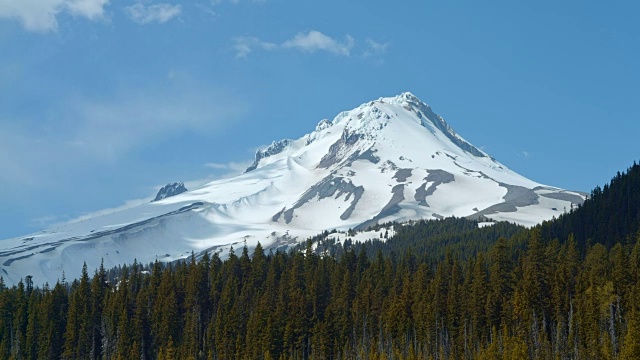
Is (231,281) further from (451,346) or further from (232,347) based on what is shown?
(451,346)

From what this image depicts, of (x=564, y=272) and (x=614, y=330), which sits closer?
(x=614, y=330)

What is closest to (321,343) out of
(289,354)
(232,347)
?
(289,354)

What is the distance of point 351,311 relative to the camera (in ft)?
500

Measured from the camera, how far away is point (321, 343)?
148 m

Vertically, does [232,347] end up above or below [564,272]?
below

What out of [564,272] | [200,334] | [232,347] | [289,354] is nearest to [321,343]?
[289,354]

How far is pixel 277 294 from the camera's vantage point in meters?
164

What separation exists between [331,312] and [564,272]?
126 ft

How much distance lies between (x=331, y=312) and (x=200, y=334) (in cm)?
2715

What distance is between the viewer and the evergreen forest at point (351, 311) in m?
125

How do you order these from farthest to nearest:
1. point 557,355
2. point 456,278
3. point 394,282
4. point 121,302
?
1. point 121,302
2. point 394,282
3. point 456,278
4. point 557,355

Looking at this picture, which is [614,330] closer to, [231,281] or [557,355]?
[557,355]

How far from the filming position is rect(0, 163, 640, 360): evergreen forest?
411 ft

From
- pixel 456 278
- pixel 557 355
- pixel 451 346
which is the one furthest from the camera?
pixel 456 278
